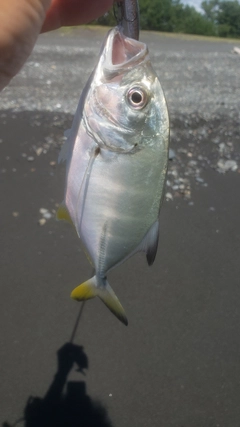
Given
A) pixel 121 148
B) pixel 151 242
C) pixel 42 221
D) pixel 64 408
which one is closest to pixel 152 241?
pixel 151 242

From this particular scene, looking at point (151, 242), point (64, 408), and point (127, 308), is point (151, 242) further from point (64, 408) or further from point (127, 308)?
point (127, 308)

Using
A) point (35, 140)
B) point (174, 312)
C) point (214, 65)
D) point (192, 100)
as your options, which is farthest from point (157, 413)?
point (214, 65)

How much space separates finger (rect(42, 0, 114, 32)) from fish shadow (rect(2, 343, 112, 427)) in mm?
2077

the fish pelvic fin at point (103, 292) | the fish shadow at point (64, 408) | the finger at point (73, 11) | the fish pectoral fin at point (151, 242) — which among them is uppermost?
the finger at point (73, 11)

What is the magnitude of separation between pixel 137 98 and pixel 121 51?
0.52ft

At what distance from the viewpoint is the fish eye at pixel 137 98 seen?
1206 mm

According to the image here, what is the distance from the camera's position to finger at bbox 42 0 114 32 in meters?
1.63

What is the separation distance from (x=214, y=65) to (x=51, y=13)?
24.6 feet

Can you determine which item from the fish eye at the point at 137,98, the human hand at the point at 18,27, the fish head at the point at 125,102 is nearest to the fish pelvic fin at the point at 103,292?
the fish head at the point at 125,102

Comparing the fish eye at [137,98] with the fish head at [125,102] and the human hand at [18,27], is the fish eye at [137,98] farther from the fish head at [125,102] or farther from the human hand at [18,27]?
the human hand at [18,27]

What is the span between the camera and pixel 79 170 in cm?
126

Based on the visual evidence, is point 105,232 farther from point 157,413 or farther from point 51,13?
point 157,413

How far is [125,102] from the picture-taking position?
4.04ft

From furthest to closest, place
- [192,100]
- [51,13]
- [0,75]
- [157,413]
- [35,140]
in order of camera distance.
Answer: [192,100], [35,140], [157,413], [51,13], [0,75]
